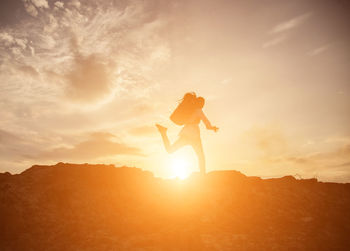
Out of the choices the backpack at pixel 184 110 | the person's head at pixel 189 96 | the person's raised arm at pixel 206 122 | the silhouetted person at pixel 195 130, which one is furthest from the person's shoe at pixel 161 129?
the person's raised arm at pixel 206 122

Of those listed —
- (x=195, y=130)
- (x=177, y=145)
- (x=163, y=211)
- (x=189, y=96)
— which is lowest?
(x=163, y=211)

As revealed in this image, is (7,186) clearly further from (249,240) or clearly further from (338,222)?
(338,222)

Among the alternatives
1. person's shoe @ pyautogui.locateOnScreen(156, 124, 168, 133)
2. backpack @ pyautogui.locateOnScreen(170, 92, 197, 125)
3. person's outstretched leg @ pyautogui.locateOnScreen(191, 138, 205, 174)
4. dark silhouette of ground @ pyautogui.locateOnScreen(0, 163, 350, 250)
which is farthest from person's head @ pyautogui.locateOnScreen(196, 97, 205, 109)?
dark silhouette of ground @ pyautogui.locateOnScreen(0, 163, 350, 250)

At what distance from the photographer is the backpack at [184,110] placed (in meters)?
8.57

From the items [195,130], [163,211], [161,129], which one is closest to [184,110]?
[195,130]

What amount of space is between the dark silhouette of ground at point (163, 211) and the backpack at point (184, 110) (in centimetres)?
207

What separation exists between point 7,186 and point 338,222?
9.40 metres

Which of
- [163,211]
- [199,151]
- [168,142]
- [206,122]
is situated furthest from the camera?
[168,142]

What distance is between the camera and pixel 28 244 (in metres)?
5.58

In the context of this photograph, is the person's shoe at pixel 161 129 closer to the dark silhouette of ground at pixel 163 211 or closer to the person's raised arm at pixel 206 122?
the person's raised arm at pixel 206 122

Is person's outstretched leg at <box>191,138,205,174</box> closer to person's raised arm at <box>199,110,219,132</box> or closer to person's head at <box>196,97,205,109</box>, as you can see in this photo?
person's raised arm at <box>199,110,219,132</box>

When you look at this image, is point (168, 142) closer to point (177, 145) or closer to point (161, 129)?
point (177, 145)

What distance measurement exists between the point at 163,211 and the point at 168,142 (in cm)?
262

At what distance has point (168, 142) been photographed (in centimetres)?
888
